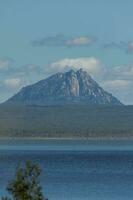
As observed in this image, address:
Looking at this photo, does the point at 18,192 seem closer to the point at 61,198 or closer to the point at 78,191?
the point at 61,198

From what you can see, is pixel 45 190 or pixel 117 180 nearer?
pixel 45 190

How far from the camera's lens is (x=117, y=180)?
73.5 m

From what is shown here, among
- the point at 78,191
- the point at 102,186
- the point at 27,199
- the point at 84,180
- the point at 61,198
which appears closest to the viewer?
the point at 27,199

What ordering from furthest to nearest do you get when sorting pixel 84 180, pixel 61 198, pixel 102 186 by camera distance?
pixel 84 180 → pixel 102 186 → pixel 61 198

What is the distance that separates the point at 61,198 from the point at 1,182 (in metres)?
14.9

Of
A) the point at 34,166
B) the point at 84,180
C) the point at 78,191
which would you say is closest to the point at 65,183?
the point at 84,180

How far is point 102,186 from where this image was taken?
2584 inches

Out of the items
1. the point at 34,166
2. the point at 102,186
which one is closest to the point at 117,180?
the point at 102,186

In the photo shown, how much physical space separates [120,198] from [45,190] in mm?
8161

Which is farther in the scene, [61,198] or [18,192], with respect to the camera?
[61,198]

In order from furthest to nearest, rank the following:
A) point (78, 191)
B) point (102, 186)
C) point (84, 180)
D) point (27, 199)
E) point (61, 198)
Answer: point (84, 180)
point (102, 186)
point (78, 191)
point (61, 198)
point (27, 199)

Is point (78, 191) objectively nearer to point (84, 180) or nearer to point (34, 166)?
point (84, 180)

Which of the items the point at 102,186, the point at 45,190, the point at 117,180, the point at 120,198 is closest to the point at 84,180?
the point at 117,180

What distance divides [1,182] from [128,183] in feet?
32.1
